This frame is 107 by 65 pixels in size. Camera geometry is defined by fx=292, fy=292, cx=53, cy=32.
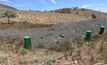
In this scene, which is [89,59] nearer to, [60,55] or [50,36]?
[60,55]

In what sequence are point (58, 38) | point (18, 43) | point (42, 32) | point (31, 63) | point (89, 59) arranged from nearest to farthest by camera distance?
point (31, 63) → point (89, 59) → point (18, 43) → point (58, 38) → point (42, 32)

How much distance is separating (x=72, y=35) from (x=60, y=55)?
2905 millimetres

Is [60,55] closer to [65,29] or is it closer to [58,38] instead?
[58,38]

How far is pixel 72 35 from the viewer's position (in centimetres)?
1222

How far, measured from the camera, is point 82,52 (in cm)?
970

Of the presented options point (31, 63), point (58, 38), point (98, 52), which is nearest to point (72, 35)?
point (58, 38)

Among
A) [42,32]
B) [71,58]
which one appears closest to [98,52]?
[71,58]

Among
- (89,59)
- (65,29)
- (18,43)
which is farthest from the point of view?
(65,29)

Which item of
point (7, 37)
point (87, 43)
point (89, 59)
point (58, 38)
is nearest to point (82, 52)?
point (89, 59)

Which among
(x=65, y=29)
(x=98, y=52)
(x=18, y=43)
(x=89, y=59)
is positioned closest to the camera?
(x=89, y=59)

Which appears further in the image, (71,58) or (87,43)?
(87,43)

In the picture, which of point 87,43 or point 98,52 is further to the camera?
point 87,43

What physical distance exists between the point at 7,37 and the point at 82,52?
3447mm

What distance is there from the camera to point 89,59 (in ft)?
30.4
